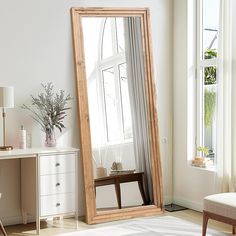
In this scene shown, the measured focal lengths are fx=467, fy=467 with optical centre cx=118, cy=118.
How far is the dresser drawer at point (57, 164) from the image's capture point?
4363mm

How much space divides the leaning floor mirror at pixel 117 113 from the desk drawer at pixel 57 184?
0.34 m

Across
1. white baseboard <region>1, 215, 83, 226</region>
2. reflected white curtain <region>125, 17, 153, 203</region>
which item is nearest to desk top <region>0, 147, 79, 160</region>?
white baseboard <region>1, 215, 83, 226</region>

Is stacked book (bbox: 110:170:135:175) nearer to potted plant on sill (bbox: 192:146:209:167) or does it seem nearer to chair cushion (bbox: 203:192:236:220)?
potted plant on sill (bbox: 192:146:209:167)

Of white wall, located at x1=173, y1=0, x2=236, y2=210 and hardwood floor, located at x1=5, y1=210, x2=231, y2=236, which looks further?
white wall, located at x1=173, y1=0, x2=236, y2=210

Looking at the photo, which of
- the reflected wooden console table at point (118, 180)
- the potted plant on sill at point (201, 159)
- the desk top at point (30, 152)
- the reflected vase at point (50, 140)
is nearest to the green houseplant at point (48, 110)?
the reflected vase at point (50, 140)

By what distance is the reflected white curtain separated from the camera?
5152mm

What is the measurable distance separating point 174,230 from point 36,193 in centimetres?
137

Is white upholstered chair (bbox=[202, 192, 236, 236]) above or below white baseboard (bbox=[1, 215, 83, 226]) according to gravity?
above

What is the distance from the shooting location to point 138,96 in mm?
5211

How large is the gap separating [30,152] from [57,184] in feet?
1.39

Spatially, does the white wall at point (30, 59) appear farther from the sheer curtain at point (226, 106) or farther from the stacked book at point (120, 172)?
the sheer curtain at point (226, 106)

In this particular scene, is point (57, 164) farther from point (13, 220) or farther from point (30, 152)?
point (13, 220)

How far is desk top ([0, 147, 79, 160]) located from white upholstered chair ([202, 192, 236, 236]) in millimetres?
1360

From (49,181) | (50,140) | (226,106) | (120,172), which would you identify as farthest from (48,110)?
(226,106)
